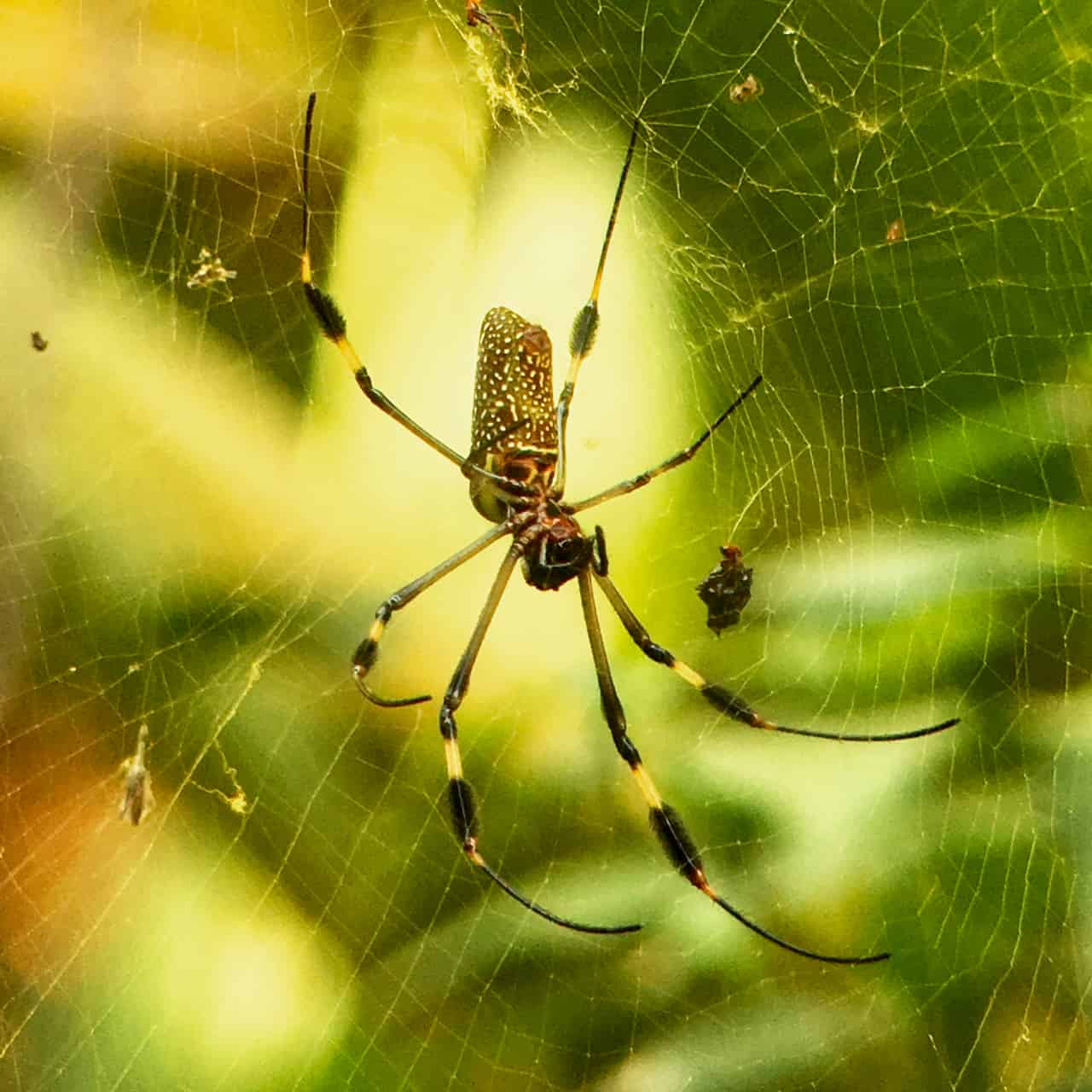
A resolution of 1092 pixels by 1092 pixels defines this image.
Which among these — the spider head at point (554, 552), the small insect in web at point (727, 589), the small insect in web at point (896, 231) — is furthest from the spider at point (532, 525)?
the small insect in web at point (896, 231)

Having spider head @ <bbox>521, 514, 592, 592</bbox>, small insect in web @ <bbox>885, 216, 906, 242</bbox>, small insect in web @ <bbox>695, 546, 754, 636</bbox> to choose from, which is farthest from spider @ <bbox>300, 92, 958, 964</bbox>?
small insect in web @ <bbox>885, 216, 906, 242</bbox>

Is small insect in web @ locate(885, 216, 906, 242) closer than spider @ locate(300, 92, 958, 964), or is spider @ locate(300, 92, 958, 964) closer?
spider @ locate(300, 92, 958, 964)

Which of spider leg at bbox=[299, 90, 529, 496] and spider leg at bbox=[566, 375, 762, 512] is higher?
spider leg at bbox=[299, 90, 529, 496]

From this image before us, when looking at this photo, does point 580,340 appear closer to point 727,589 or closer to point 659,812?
point 727,589

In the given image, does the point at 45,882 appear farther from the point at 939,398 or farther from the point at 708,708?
the point at 939,398

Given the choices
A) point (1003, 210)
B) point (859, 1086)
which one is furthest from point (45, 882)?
point (1003, 210)

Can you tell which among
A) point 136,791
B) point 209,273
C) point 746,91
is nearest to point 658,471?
point 746,91

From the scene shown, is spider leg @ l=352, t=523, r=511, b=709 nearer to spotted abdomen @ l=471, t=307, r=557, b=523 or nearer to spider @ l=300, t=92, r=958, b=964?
spider @ l=300, t=92, r=958, b=964
